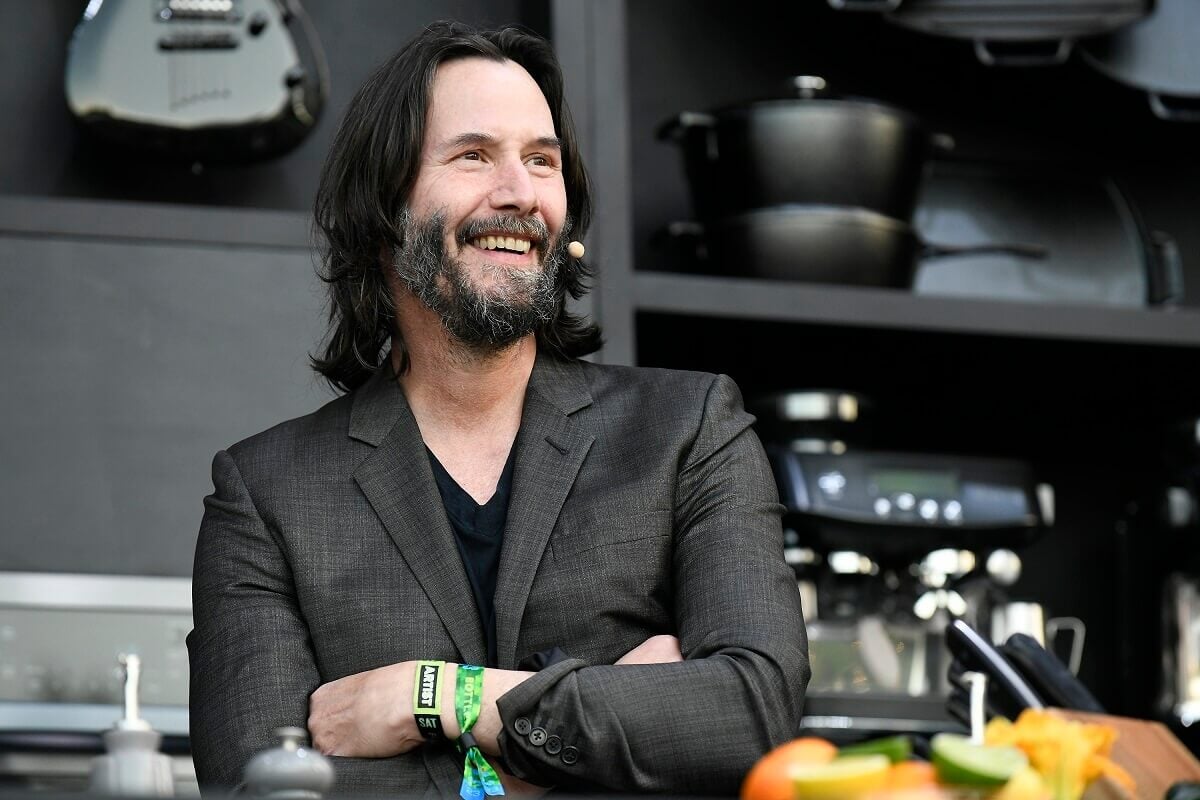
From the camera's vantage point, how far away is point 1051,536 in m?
2.94

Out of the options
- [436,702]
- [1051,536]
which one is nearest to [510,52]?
[436,702]

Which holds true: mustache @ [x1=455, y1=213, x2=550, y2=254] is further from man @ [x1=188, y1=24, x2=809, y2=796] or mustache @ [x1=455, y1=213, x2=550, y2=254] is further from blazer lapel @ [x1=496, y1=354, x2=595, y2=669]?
blazer lapel @ [x1=496, y1=354, x2=595, y2=669]

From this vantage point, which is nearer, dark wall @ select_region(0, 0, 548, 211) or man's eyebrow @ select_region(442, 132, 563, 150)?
man's eyebrow @ select_region(442, 132, 563, 150)

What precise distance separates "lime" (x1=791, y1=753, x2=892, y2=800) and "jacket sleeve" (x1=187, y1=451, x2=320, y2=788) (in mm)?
695

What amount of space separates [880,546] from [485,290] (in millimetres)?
1019

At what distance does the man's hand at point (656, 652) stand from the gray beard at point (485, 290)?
11.9 inches

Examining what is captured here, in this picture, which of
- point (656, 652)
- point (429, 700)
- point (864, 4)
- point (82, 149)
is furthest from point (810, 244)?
point (429, 700)

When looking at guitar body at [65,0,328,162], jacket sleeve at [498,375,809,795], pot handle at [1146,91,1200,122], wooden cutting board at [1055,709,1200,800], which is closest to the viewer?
wooden cutting board at [1055,709,1200,800]

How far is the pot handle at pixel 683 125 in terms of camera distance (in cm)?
247

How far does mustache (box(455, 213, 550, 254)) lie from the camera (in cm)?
162

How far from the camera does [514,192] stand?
63.7 inches

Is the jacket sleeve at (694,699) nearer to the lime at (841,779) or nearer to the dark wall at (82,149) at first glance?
the lime at (841,779)

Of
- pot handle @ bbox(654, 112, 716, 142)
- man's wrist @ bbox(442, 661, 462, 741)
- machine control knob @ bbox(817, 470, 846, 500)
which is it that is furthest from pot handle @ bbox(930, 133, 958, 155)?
man's wrist @ bbox(442, 661, 462, 741)

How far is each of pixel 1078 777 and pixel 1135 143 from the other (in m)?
2.30
